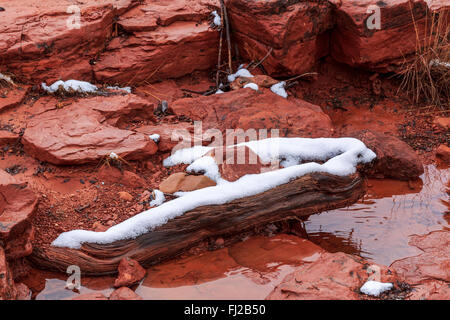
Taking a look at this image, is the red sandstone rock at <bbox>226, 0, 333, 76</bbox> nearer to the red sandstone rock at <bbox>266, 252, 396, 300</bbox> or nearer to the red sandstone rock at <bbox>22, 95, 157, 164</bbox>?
the red sandstone rock at <bbox>22, 95, 157, 164</bbox>

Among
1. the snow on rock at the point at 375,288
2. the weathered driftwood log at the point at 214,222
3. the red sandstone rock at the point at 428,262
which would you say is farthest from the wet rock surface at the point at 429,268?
the weathered driftwood log at the point at 214,222

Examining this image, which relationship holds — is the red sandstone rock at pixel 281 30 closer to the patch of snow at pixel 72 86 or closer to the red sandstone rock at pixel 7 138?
the patch of snow at pixel 72 86

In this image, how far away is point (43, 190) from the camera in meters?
3.61

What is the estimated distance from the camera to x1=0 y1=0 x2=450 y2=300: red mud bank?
3174 mm

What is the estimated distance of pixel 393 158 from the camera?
4422 millimetres

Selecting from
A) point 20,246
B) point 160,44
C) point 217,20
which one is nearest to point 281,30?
point 217,20

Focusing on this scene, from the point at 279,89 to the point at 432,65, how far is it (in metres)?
1.74

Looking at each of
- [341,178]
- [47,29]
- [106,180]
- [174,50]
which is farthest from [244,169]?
[47,29]

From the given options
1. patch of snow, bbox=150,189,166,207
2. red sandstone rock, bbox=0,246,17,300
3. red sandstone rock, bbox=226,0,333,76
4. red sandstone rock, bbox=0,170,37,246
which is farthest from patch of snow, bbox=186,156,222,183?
red sandstone rock, bbox=226,0,333,76

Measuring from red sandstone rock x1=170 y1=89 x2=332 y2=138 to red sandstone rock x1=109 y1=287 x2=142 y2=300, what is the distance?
1913mm

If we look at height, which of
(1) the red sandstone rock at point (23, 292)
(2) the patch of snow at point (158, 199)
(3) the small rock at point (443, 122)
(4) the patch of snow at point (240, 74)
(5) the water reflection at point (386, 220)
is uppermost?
(4) the patch of snow at point (240, 74)

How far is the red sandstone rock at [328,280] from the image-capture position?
9.36 feet

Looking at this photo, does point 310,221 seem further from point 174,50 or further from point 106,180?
point 174,50

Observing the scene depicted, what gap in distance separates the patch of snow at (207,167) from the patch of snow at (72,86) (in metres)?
1.40
